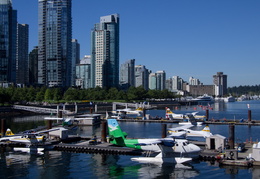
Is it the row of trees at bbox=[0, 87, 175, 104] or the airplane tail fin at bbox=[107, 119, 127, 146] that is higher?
the row of trees at bbox=[0, 87, 175, 104]

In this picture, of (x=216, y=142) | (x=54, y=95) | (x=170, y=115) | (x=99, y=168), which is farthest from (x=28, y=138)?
(x=54, y=95)

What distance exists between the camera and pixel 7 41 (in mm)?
183500

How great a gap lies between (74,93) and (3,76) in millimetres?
50524

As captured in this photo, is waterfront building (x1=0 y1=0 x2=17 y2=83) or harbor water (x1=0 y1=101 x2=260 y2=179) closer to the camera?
harbor water (x1=0 y1=101 x2=260 y2=179)

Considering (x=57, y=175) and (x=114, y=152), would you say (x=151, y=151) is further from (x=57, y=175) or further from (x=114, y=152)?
(x=57, y=175)

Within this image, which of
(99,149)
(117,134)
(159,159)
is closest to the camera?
(159,159)

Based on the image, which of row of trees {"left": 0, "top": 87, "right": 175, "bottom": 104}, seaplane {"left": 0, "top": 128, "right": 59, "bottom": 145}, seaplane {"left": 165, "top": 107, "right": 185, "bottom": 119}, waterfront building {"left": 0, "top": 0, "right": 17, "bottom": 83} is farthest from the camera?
waterfront building {"left": 0, "top": 0, "right": 17, "bottom": 83}

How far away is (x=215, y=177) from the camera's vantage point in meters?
30.9

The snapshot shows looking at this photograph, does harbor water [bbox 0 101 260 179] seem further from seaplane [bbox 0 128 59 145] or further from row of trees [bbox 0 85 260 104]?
row of trees [bbox 0 85 260 104]

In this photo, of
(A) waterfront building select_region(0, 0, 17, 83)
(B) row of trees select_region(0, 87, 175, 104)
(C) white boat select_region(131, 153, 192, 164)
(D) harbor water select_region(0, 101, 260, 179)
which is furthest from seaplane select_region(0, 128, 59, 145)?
(A) waterfront building select_region(0, 0, 17, 83)

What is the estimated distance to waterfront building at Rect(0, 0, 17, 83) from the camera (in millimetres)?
183250

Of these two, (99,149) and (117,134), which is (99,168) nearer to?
(117,134)

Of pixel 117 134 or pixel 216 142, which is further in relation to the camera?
pixel 117 134

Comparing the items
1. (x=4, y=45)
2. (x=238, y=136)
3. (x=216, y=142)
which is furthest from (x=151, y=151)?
(x=4, y=45)
